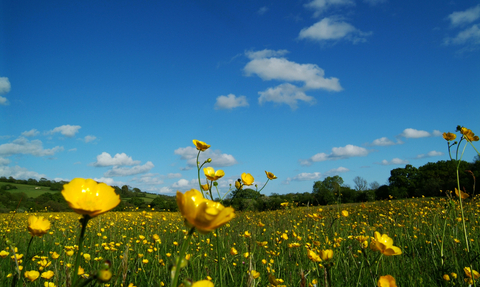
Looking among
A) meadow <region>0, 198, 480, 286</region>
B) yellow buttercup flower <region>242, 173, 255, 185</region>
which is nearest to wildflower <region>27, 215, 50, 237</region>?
meadow <region>0, 198, 480, 286</region>

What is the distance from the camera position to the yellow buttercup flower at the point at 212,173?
191cm

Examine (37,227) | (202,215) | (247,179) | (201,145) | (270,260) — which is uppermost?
(201,145)

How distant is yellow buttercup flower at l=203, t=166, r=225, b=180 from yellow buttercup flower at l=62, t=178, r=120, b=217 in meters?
1.09

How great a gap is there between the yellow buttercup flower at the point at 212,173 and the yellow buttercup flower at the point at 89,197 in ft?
3.59

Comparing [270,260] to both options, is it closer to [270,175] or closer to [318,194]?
[270,175]

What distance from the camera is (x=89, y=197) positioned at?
0.74 meters

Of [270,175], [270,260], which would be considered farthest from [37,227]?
[270,175]

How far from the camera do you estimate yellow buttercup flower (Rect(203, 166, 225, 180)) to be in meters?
1.91

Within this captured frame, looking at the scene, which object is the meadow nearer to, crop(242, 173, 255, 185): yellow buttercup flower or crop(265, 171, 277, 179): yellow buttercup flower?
crop(242, 173, 255, 185): yellow buttercup flower

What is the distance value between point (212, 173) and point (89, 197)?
4.20 feet

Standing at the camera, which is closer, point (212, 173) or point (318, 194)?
point (212, 173)

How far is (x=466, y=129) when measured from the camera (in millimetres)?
2432

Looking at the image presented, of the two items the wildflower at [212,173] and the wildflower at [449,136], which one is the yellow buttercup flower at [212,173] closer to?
the wildflower at [212,173]

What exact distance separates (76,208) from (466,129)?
2897 mm
